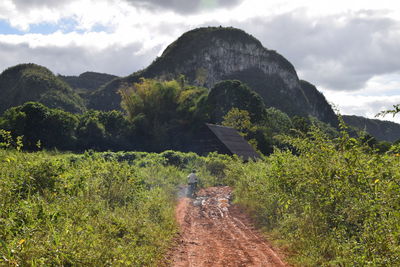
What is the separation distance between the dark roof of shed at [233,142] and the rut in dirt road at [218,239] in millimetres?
18558

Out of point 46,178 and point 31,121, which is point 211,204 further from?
point 31,121

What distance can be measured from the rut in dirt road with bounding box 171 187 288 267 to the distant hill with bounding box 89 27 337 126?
96.9 metres

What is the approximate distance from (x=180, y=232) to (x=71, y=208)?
4549mm

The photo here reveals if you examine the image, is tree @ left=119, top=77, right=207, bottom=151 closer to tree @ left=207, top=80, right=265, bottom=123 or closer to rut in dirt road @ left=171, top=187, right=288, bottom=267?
tree @ left=207, top=80, right=265, bottom=123

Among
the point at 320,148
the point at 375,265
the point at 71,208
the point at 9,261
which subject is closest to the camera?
the point at 9,261

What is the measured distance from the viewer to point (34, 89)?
96938 mm

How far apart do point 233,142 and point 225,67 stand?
9390 cm

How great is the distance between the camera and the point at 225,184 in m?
25.5

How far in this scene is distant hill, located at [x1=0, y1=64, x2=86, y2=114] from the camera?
93.5 m

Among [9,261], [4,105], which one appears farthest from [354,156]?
[4,105]

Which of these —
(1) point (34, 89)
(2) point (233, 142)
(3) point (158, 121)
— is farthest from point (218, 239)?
(1) point (34, 89)

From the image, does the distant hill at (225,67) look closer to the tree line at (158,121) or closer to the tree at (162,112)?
the tree line at (158,121)

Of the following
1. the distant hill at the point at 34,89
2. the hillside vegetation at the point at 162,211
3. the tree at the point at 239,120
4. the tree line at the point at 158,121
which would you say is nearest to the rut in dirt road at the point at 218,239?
the hillside vegetation at the point at 162,211

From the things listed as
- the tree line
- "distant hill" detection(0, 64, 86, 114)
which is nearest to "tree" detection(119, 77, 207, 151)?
the tree line
